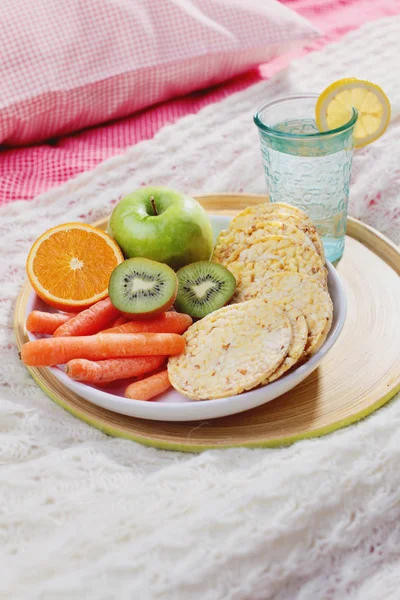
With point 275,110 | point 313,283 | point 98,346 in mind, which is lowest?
point 98,346

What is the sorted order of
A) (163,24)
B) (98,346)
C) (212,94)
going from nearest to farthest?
(98,346) < (163,24) < (212,94)

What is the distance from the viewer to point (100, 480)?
120cm

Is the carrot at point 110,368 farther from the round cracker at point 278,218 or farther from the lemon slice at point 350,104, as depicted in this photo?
the lemon slice at point 350,104

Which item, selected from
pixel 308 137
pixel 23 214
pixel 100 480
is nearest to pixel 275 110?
pixel 308 137

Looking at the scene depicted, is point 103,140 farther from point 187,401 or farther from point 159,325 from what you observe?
point 187,401

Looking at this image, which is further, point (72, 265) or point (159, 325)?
point (72, 265)

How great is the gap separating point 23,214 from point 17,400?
28.4 inches

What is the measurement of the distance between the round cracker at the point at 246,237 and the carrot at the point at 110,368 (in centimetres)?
31

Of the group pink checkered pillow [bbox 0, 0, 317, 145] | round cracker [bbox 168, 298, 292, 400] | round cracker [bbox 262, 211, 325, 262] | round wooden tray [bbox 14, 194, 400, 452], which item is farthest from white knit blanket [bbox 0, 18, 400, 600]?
pink checkered pillow [bbox 0, 0, 317, 145]

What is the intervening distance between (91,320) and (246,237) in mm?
395

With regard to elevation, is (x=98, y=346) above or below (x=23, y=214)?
above

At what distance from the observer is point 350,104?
164 cm

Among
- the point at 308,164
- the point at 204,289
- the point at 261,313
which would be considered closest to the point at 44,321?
the point at 204,289

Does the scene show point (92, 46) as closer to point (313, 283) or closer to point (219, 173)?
point (219, 173)
